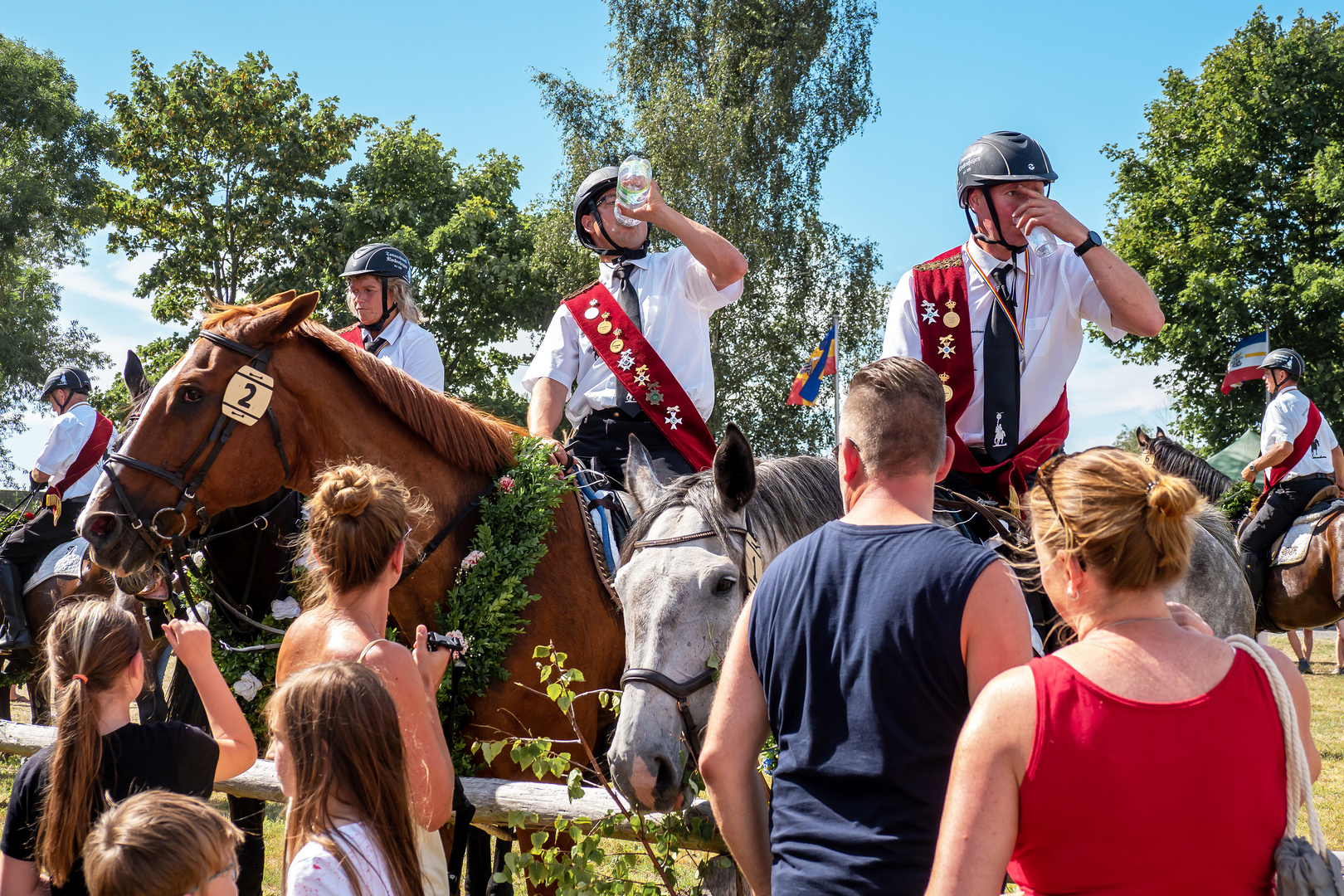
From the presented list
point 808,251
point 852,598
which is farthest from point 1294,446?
point 808,251

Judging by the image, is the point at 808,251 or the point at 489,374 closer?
the point at 808,251

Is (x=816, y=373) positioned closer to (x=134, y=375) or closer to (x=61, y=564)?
(x=61, y=564)

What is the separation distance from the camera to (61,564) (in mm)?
7625

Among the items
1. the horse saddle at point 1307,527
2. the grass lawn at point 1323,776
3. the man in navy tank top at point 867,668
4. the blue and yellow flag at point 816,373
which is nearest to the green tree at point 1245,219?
the grass lawn at point 1323,776

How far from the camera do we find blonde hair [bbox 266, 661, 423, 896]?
197cm

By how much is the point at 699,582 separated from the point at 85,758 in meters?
1.57

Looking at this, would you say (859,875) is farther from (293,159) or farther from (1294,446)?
(293,159)

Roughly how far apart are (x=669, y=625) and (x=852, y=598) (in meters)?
0.86

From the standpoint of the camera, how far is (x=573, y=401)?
4.86 meters

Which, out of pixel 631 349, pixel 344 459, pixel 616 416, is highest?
pixel 631 349

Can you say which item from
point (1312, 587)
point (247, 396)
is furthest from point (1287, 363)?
point (247, 396)

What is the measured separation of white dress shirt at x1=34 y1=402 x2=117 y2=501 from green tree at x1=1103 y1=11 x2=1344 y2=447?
23591 mm

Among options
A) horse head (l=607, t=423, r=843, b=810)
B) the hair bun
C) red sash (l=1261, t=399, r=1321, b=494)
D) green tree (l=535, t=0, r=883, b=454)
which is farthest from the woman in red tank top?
green tree (l=535, t=0, r=883, b=454)

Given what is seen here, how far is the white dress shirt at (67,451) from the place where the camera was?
802 centimetres
